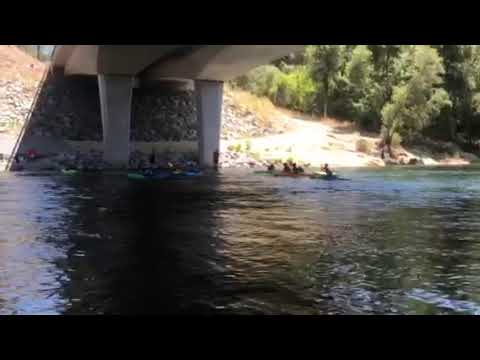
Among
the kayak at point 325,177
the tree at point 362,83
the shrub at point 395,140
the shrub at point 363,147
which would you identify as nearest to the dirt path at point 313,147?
the shrub at point 363,147

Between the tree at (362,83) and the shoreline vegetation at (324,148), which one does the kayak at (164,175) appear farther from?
the tree at (362,83)

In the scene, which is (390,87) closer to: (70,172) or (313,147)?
(313,147)

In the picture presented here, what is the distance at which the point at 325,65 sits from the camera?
83.2m

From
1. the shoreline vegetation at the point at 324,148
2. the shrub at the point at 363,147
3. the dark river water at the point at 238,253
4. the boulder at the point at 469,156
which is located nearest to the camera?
the dark river water at the point at 238,253

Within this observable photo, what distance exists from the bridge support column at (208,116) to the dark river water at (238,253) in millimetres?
20195

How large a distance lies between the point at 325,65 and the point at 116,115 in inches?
1536

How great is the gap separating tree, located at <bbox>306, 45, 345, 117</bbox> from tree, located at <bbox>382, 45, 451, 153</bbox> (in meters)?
11.9

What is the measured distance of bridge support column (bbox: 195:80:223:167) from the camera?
53.2 m

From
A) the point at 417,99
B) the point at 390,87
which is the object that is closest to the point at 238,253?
the point at 417,99

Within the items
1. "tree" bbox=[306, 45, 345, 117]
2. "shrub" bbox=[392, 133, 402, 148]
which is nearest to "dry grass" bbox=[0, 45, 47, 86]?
"tree" bbox=[306, 45, 345, 117]

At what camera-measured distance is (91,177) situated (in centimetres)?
4628

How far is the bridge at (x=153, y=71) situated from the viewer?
38.5 meters
